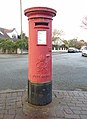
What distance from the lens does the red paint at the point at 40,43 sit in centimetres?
459

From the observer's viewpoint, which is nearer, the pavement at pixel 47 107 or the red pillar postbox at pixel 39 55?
the pavement at pixel 47 107

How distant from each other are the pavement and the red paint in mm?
597

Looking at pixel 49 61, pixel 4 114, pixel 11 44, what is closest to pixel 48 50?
pixel 49 61

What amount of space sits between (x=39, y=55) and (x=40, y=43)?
0.26 m

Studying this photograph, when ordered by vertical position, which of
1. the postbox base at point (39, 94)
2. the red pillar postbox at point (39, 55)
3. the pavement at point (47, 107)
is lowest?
the pavement at point (47, 107)

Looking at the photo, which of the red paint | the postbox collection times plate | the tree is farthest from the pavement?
the tree

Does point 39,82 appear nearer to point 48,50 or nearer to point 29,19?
point 48,50

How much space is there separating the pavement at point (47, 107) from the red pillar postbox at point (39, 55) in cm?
25

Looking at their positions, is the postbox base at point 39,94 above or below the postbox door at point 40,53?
below

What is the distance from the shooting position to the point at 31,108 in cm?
452

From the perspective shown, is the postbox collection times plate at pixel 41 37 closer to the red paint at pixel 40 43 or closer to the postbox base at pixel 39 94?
the red paint at pixel 40 43

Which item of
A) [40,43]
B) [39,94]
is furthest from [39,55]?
[39,94]

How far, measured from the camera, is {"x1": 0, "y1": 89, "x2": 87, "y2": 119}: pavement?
414cm

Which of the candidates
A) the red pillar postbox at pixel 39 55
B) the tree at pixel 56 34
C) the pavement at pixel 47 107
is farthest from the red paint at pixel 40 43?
the tree at pixel 56 34
